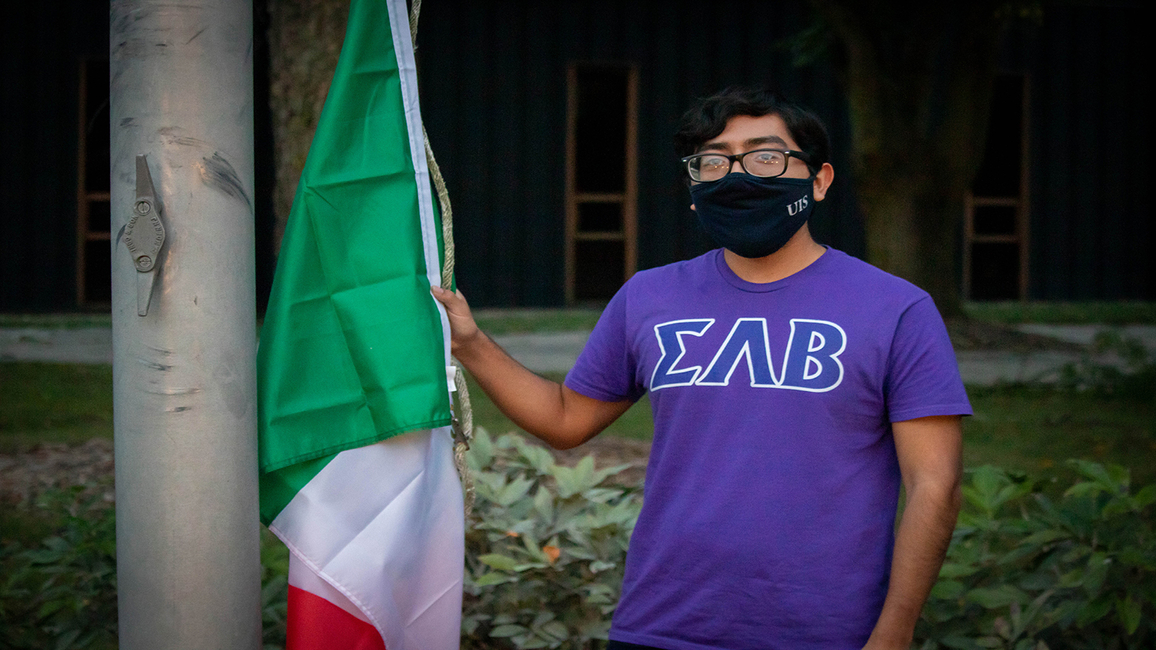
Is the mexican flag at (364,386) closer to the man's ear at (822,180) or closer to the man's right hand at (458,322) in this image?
the man's right hand at (458,322)

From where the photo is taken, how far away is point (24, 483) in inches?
233

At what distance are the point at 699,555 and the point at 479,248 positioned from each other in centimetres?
1251

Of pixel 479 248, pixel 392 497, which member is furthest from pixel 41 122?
pixel 392 497

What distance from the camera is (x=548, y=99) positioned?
47.3ft

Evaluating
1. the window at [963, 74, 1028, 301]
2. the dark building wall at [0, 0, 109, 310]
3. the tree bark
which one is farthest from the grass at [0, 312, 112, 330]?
the window at [963, 74, 1028, 301]

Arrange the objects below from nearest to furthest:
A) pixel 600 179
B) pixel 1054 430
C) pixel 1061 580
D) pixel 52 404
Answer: pixel 1061 580 → pixel 1054 430 → pixel 52 404 → pixel 600 179

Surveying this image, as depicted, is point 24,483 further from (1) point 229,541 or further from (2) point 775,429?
(2) point 775,429

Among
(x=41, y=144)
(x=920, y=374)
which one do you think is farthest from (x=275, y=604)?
(x=41, y=144)

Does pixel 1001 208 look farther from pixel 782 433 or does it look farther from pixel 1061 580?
pixel 782 433

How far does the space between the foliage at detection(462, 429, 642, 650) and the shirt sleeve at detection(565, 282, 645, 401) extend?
36.6 inches

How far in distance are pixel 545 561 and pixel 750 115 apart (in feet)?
5.18

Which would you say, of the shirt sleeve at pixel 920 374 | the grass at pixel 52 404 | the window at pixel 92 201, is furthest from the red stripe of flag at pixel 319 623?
the window at pixel 92 201

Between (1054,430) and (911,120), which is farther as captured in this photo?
(911,120)

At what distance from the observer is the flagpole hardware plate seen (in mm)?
1939
